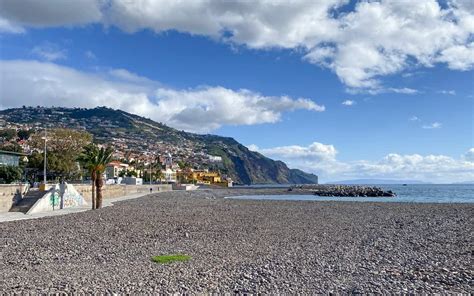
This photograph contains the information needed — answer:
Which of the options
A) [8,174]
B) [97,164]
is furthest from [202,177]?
[97,164]

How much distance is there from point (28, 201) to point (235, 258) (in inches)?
1084

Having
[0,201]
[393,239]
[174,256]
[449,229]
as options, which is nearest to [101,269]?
[174,256]

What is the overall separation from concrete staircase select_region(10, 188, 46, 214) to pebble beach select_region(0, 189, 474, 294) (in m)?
9.81

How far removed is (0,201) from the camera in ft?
112

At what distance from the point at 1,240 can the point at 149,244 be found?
6.70 m

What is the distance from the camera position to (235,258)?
15.5m

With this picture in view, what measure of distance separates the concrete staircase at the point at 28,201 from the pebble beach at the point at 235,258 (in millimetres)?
9810

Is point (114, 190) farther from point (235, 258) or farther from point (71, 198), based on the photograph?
point (235, 258)

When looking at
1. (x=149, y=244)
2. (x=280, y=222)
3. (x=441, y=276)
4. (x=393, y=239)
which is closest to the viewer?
(x=441, y=276)

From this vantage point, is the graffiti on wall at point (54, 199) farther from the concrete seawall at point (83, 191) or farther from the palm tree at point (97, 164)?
the palm tree at point (97, 164)

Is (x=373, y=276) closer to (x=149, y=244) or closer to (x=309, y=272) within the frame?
(x=309, y=272)

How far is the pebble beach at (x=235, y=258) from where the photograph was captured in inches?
446

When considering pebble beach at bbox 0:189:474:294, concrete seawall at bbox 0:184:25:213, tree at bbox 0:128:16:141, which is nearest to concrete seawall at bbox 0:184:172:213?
concrete seawall at bbox 0:184:25:213

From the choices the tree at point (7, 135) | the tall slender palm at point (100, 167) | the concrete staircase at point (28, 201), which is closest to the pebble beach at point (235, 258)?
the concrete staircase at point (28, 201)
